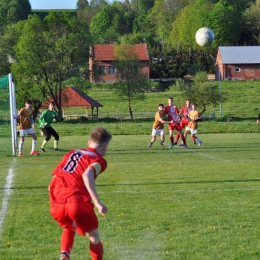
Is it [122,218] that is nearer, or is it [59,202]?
[59,202]

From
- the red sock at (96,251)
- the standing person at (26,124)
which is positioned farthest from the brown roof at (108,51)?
the red sock at (96,251)

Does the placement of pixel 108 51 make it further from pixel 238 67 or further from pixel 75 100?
pixel 75 100

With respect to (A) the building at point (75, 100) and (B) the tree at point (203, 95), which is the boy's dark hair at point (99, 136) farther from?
(A) the building at point (75, 100)

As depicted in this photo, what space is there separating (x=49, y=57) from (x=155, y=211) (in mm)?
43770

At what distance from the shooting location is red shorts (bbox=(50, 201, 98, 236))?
587 cm

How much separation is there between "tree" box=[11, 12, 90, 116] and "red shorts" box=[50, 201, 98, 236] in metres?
46.0

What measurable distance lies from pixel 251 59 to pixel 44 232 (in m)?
86.9

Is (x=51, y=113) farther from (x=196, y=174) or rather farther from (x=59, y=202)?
(x=59, y=202)

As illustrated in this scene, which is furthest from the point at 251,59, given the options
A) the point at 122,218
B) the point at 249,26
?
the point at 122,218

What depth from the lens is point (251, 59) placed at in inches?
3620

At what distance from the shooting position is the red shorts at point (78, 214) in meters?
5.87

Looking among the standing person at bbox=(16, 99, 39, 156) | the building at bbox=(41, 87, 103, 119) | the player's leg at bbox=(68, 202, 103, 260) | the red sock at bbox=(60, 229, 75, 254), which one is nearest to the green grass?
the building at bbox=(41, 87, 103, 119)

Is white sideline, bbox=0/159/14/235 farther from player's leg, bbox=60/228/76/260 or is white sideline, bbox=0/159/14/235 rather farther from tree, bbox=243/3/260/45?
tree, bbox=243/3/260/45

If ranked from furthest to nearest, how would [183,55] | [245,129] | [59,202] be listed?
[183,55]
[245,129]
[59,202]
